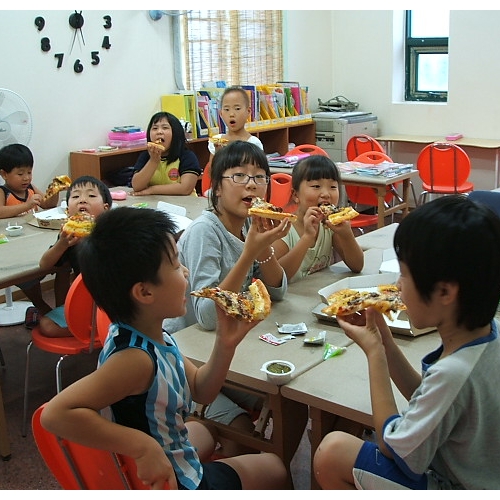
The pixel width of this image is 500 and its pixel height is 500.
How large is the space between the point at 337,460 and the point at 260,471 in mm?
260

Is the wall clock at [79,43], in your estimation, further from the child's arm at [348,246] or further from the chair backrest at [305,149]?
the child's arm at [348,246]

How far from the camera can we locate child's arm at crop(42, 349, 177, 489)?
139 centimetres

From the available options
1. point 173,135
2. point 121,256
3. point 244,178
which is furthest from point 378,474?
point 173,135

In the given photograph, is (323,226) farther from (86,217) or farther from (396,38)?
(396,38)

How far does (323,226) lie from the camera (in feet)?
9.25

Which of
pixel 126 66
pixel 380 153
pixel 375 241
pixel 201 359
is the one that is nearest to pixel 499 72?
pixel 380 153

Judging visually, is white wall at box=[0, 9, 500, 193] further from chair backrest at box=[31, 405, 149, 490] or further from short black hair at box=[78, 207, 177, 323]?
chair backrest at box=[31, 405, 149, 490]

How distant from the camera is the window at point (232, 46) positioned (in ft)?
19.7

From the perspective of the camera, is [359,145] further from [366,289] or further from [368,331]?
[368,331]

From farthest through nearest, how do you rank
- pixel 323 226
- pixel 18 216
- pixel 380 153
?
pixel 380 153 → pixel 18 216 → pixel 323 226

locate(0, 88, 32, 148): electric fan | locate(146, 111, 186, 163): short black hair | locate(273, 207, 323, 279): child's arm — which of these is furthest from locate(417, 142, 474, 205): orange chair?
locate(273, 207, 323, 279): child's arm

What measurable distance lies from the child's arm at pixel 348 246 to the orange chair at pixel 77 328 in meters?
0.97

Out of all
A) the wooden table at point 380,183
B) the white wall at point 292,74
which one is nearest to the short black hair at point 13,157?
the white wall at point 292,74
